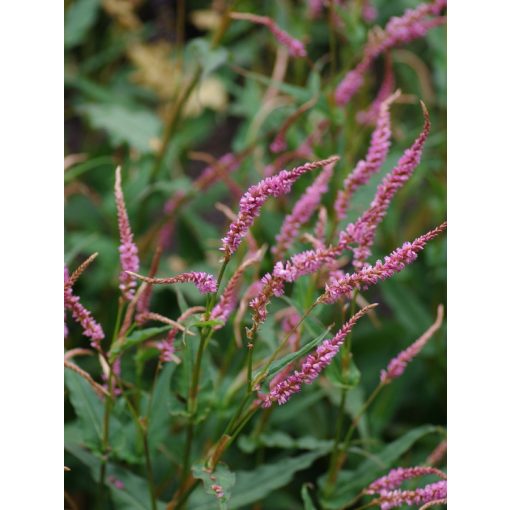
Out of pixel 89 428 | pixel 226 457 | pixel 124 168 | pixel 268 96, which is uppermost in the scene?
pixel 268 96

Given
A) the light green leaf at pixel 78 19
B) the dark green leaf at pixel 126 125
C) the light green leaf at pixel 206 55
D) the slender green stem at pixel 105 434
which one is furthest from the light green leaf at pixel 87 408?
the light green leaf at pixel 78 19

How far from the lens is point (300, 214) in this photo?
676 millimetres

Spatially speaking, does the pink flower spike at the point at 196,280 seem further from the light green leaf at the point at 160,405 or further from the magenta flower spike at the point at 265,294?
the light green leaf at the point at 160,405

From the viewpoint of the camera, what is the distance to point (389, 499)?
0.60 m

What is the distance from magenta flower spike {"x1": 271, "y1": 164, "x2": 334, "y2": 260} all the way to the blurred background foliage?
5cm

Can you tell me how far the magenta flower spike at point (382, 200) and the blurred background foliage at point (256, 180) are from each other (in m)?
0.13

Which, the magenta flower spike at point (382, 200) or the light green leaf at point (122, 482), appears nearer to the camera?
the magenta flower spike at point (382, 200)

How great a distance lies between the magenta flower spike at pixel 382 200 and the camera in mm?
558

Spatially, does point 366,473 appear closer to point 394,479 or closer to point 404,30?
point 394,479

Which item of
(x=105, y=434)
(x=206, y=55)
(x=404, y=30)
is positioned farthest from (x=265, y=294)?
(x=206, y=55)

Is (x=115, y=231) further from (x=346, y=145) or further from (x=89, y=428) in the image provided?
(x=89, y=428)

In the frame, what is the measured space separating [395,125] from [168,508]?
2.42 feet
